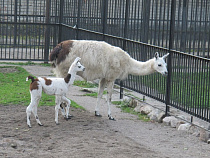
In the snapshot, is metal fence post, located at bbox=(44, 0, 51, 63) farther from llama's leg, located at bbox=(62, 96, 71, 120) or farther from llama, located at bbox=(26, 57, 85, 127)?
llama, located at bbox=(26, 57, 85, 127)

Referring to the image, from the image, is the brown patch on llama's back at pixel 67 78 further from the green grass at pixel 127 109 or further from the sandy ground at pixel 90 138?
the green grass at pixel 127 109

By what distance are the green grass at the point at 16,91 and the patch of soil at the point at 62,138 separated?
80 centimetres

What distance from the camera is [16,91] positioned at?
40.2ft

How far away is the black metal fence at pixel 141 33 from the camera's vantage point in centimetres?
987

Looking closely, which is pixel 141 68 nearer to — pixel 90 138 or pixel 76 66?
pixel 76 66

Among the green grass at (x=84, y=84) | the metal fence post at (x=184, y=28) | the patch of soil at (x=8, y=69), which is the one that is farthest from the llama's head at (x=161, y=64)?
the patch of soil at (x=8, y=69)

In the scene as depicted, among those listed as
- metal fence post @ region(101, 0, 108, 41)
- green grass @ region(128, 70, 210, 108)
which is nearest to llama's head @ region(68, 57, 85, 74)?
green grass @ region(128, 70, 210, 108)

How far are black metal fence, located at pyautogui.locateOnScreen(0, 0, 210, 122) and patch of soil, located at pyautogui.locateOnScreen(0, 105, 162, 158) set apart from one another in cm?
175

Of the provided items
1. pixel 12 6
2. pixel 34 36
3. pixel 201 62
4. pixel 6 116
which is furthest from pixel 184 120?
pixel 12 6

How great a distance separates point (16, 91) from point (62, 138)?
4268mm

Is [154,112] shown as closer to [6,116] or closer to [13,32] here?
[6,116]

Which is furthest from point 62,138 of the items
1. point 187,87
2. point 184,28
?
point 184,28

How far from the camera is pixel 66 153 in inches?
290

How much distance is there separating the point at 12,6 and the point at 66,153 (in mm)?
12098
